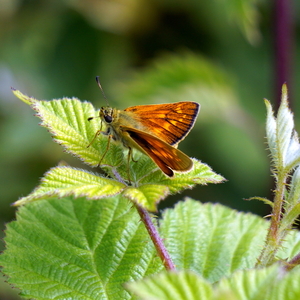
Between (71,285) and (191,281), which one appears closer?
(191,281)

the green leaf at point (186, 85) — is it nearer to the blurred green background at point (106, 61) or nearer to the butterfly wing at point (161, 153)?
the blurred green background at point (106, 61)

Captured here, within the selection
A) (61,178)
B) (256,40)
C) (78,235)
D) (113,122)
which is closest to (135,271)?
(78,235)

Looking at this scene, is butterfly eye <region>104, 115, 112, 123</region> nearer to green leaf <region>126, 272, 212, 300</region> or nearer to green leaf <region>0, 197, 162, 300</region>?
green leaf <region>0, 197, 162, 300</region>

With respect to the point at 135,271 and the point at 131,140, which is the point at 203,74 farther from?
the point at 135,271

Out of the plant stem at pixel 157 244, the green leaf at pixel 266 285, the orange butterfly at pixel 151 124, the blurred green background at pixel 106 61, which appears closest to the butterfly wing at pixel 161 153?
the orange butterfly at pixel 151 124

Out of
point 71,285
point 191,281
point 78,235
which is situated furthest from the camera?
point 78,235

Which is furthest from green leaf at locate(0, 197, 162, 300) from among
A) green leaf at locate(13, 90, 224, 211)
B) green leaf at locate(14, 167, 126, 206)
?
green leaf at locate(14, 167, 126, 206)
